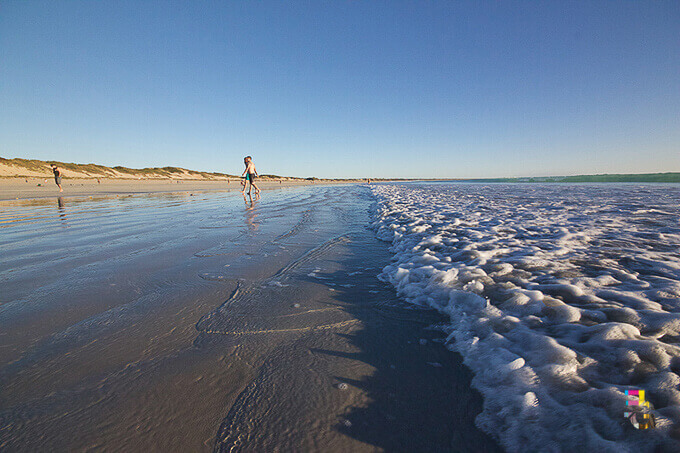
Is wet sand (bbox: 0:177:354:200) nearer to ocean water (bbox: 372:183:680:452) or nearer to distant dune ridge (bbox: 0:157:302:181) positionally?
distant dune ridge (bbox: 0:157:302:181)

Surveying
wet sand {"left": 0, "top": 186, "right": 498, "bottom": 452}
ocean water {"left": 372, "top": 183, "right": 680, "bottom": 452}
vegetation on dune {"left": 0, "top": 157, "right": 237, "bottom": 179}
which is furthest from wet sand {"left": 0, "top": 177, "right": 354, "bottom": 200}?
ocean water {"left": 372, "top": 183, "right": 680, "bottom": 452}

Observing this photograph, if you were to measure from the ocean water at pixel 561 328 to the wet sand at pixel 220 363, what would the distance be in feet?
0.78

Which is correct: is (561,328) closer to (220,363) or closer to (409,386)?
(409,386)

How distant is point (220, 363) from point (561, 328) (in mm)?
2577

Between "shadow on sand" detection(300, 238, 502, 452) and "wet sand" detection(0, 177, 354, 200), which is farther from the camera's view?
"wet sand" detection(0, 177, 354, 200)

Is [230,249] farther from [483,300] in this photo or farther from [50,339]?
[483,300]

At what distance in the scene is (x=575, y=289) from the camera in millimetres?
2693

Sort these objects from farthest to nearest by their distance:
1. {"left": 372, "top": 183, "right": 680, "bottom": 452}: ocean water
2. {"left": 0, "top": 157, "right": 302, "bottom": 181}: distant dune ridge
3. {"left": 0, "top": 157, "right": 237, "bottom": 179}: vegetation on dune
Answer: {"left": 0, "top": 157, "right": 237, "bottom": 179}: vegetation on dune < {"left": 0, "top": 157, "right": 302, "bottom": 181}: distant dune ridge < {"left": 372, "top": 183, "right": 680, "bottom": 452}: ocean water

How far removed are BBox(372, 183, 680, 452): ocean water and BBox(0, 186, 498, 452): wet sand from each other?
24 cm

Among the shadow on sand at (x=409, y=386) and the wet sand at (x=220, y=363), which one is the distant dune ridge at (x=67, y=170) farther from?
the shadow on sand at (x=409, y=386)

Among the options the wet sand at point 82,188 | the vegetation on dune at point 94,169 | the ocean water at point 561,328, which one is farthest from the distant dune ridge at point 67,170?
the ocean water at point 561,328

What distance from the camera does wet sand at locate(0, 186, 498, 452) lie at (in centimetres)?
135

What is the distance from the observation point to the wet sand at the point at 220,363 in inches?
53.3

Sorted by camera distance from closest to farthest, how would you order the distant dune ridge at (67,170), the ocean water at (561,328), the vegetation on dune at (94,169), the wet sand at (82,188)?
the ocean water at (561,328) → the wet sand at (82,188) → the distant dune ridge at (67,170) → the vegetation on dune at (94,169)
